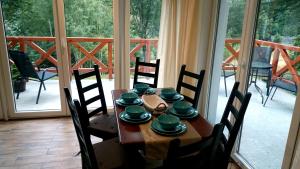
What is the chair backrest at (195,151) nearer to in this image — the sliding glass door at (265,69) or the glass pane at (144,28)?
the sliding glass door at (265,69)

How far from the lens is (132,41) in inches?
134

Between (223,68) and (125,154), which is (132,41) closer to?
(223,68)

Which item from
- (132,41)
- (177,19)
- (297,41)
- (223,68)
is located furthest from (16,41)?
(297,41)

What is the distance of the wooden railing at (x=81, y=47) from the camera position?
3.15 m

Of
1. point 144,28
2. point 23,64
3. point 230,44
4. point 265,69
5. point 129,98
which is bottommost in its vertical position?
point 129,98

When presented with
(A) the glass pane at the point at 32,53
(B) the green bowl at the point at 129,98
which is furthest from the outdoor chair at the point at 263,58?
(A) the glass pane at the point at 32,53

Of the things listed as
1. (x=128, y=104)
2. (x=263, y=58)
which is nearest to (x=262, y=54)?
(x=263, y=58)

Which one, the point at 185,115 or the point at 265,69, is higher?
the point at 265,69

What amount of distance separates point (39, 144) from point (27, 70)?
3.88 ft

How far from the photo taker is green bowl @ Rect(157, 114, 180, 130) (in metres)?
1.53

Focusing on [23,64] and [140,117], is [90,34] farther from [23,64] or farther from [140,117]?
[140,117]

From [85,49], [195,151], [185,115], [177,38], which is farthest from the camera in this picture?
[85,49]

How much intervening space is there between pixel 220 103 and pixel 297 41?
1.40 metres

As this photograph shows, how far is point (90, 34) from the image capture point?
3307 millimetres
